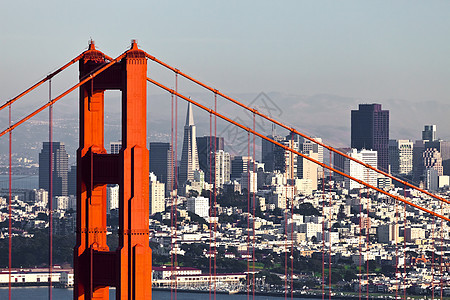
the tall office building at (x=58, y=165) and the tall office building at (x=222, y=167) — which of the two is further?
the tall office building at (x=222, y=167)

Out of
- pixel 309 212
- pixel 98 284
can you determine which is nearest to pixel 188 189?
pixel 309 212

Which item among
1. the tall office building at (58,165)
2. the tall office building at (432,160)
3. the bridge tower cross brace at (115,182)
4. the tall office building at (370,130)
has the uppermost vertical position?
the tall office building at (370,130)

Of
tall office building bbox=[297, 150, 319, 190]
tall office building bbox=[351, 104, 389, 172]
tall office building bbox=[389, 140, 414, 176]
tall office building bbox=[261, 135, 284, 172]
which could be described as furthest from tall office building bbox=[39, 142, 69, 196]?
tall office building bbox=[389, 140, 414, 176]

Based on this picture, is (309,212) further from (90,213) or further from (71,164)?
(90,213)

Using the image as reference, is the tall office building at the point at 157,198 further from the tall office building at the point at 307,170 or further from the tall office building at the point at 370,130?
the tall office building at the point at 370,130

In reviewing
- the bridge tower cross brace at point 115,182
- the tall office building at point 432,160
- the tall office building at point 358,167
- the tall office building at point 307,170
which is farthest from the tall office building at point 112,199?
the tall office building at point 432,160

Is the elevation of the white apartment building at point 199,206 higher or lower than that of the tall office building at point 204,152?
lower
